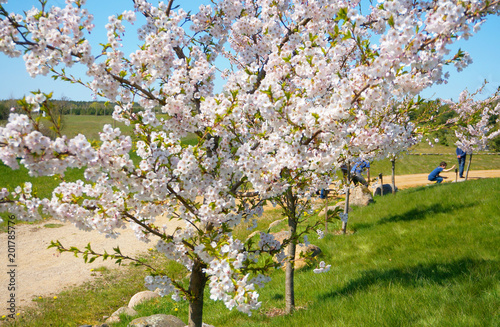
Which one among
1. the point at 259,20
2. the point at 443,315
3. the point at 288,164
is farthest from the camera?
the point at 259,20

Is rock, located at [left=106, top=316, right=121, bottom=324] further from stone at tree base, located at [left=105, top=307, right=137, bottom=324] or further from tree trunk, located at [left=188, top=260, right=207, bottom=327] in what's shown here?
tree trunk, located at [left=188, top=260, right=207, bottom=327]

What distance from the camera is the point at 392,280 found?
219 inches

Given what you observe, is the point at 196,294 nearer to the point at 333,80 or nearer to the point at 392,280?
the point at 333,80

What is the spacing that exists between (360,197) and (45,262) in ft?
38.0

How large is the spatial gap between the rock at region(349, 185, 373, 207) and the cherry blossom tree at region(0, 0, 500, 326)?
9.83 meters

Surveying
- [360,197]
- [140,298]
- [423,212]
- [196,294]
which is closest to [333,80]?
[196,294]

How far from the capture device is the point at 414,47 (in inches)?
113

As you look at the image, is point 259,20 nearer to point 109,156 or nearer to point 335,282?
point 109,156

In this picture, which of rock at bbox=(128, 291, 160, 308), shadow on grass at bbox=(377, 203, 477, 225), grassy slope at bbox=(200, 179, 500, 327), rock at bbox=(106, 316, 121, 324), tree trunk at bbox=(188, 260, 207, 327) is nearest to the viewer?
tree trunk at bbox=(188, 260, 207, 327)

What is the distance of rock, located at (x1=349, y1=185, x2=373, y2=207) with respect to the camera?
13436mm

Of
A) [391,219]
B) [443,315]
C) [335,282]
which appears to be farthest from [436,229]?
[443,315]

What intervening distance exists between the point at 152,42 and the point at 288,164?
6.63 ft

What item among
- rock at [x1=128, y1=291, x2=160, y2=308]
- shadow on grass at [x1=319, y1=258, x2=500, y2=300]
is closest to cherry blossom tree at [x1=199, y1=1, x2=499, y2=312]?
shadow on grass at [x1=319, y1=258, x2=500, y2=300]

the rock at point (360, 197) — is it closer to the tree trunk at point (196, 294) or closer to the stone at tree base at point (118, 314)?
the stone at tree base at point (118, 314)
